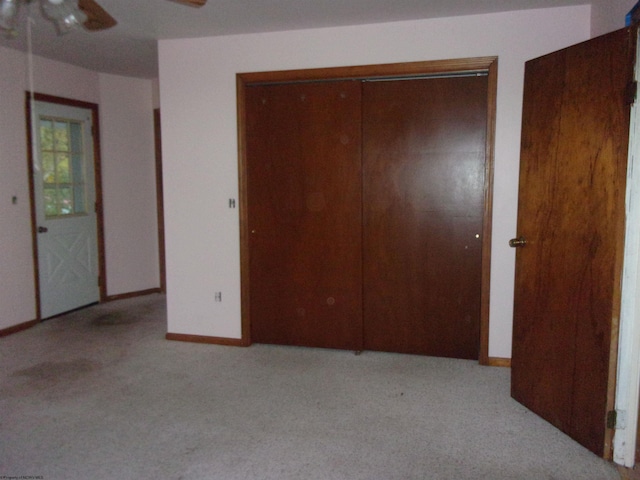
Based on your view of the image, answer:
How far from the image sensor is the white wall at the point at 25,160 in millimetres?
4203

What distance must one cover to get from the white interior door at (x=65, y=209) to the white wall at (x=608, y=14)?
4.40 meters

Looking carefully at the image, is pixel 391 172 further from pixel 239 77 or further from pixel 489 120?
pixel 239 77

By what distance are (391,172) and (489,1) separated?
1.22 meters

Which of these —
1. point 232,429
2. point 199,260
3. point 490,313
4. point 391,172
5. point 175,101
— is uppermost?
point 175,101

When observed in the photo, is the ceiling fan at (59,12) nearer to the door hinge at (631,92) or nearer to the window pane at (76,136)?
the door hinge at (631,92)

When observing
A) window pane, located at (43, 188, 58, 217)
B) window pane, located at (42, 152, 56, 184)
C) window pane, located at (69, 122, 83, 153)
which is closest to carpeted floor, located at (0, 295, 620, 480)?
window pane, located at (43, 188, 58, 217)

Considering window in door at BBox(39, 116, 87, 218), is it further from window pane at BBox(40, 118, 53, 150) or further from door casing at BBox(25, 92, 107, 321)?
door casing at BBox(25, 92, 107, 321)

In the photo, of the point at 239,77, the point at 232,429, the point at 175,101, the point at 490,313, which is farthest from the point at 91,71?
the point at 490,313

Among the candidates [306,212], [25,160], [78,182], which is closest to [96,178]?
[78,182]

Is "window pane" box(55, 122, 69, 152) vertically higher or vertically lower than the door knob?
higher

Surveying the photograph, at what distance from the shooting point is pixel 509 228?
341 cm

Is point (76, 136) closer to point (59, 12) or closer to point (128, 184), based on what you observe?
point (128, 184)

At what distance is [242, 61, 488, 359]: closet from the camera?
3.46 m

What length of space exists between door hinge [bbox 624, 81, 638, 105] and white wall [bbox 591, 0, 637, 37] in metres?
0.54
